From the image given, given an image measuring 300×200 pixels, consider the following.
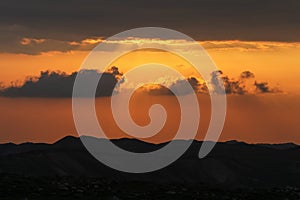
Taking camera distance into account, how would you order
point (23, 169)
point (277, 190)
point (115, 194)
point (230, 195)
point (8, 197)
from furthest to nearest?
point (23, 169) → point (277, 190) → point (230, 195) → point (115, 194) → point (8, 197)

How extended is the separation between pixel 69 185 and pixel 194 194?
1152 cm

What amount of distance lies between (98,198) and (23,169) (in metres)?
137

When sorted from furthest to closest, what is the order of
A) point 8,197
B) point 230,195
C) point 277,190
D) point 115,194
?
point 277,190 < point 230,195 < point 115,194 < point 8,197

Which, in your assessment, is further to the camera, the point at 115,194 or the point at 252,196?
the point at 252,196

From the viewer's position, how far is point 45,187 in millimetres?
67562

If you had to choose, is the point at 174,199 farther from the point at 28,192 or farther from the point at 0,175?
the point at 0,175

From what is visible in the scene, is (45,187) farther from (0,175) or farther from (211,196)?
(211,196)

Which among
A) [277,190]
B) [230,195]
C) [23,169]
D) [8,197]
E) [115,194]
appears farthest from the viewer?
[23,169]

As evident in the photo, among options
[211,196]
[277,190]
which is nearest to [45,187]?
[211,196]

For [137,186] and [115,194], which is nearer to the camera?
[115,194]

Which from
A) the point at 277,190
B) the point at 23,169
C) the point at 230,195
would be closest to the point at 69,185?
the point at 230,195

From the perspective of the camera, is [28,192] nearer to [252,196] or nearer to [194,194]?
[194,194]

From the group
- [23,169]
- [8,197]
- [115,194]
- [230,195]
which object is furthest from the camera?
[23,169]

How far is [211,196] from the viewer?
70562 millimetres
